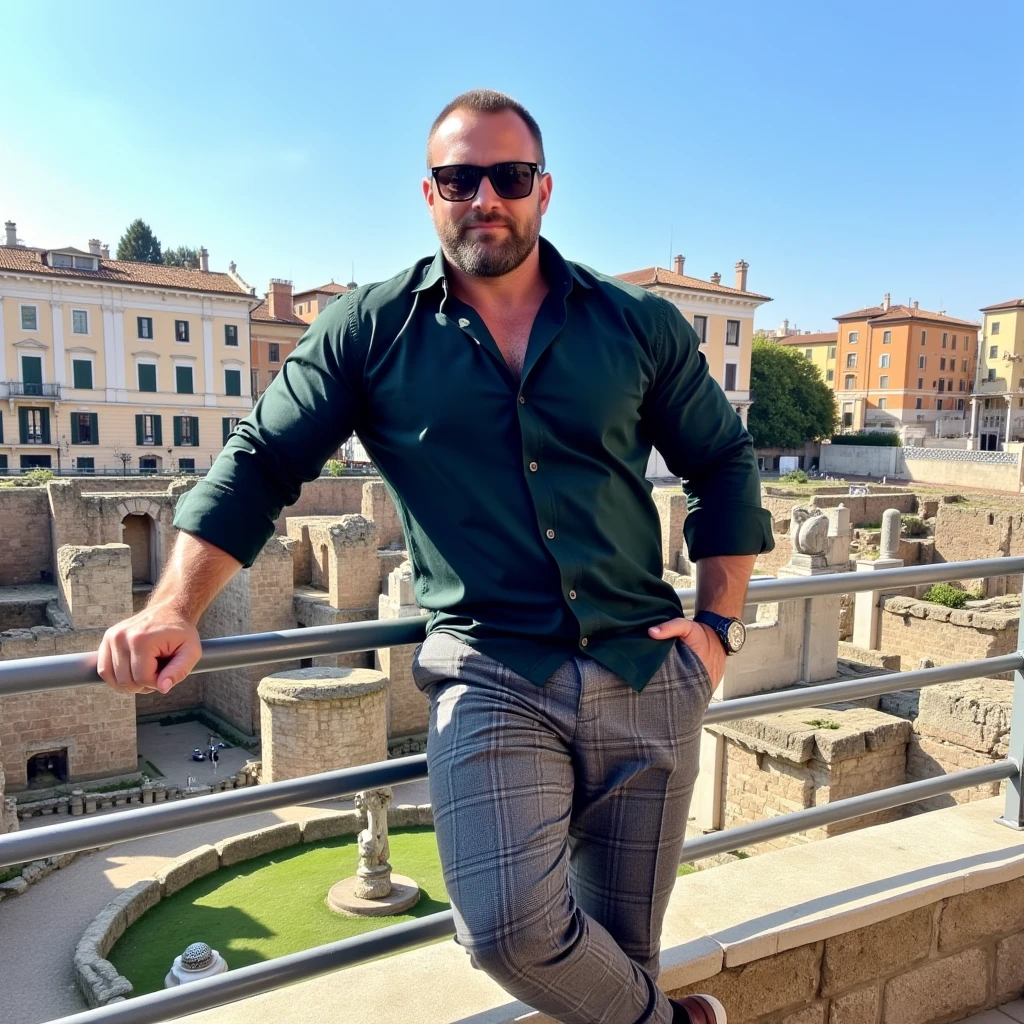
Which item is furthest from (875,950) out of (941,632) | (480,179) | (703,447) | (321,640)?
(941,632)

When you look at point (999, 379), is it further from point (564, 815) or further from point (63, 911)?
point (564, 815)

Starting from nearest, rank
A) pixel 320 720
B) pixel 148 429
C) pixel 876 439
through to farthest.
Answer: pixel 320 720 → pixel 148 429 → pixel 876 439

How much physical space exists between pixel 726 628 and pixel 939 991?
1.55 m

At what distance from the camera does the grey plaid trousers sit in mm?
1463

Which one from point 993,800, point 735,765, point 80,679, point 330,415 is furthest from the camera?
point 735,765

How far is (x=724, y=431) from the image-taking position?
192 centimetres

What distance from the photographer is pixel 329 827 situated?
1230 centimetres

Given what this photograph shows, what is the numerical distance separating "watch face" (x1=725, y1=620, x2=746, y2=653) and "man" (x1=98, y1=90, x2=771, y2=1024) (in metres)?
0.05

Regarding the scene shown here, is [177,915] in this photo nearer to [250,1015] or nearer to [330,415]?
[250,1015]

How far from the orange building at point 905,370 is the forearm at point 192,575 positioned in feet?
212

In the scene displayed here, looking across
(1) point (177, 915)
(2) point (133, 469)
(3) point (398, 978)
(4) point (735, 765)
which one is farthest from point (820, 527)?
(2) point (133, 469)

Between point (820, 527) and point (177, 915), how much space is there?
28.3 feet

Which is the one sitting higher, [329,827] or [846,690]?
[846,690]

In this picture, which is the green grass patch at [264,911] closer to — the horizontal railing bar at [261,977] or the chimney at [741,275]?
the horizontal railing bar at [261,977]
